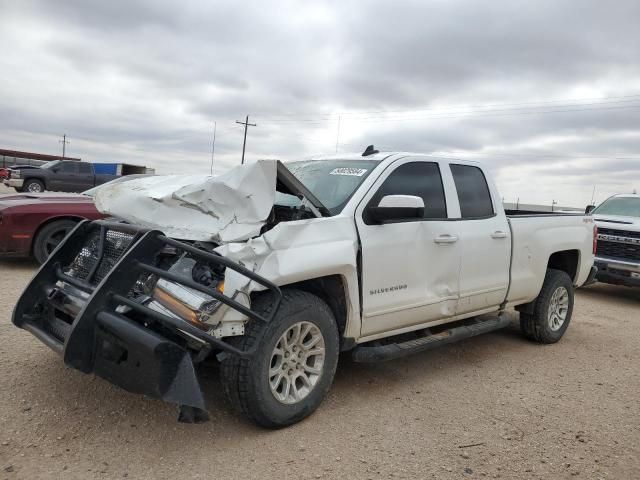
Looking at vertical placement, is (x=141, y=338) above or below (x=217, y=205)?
below

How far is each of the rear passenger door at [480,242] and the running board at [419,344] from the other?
6.7 inches

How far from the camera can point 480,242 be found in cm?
477

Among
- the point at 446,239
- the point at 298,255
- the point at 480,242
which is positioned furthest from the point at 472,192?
the point at 298,255

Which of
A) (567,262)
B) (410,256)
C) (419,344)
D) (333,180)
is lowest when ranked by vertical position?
(419,344)

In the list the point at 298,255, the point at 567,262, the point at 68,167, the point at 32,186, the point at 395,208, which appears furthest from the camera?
the point at 68,167

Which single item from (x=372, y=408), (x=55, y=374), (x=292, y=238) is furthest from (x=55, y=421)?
(x=372, y=408)

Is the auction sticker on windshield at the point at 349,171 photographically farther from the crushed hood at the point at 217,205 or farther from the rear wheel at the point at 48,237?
the rear wheel at the point at 48,237

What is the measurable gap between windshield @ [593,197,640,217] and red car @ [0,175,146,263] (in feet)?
30.9

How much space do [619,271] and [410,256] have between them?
6.36 m

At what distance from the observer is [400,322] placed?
13.7ft

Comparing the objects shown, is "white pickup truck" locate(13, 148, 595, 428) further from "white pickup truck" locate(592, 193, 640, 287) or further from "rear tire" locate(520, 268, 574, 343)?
"white pickup truck" locate(592, 193, 640, 287)

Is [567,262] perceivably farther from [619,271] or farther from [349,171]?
[349,171]

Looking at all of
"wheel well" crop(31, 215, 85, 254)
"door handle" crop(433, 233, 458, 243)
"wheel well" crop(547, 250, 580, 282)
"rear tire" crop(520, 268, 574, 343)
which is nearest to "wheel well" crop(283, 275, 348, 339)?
"door handle" crop(433, 233, 458, 243)

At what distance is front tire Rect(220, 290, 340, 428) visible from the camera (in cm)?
314
